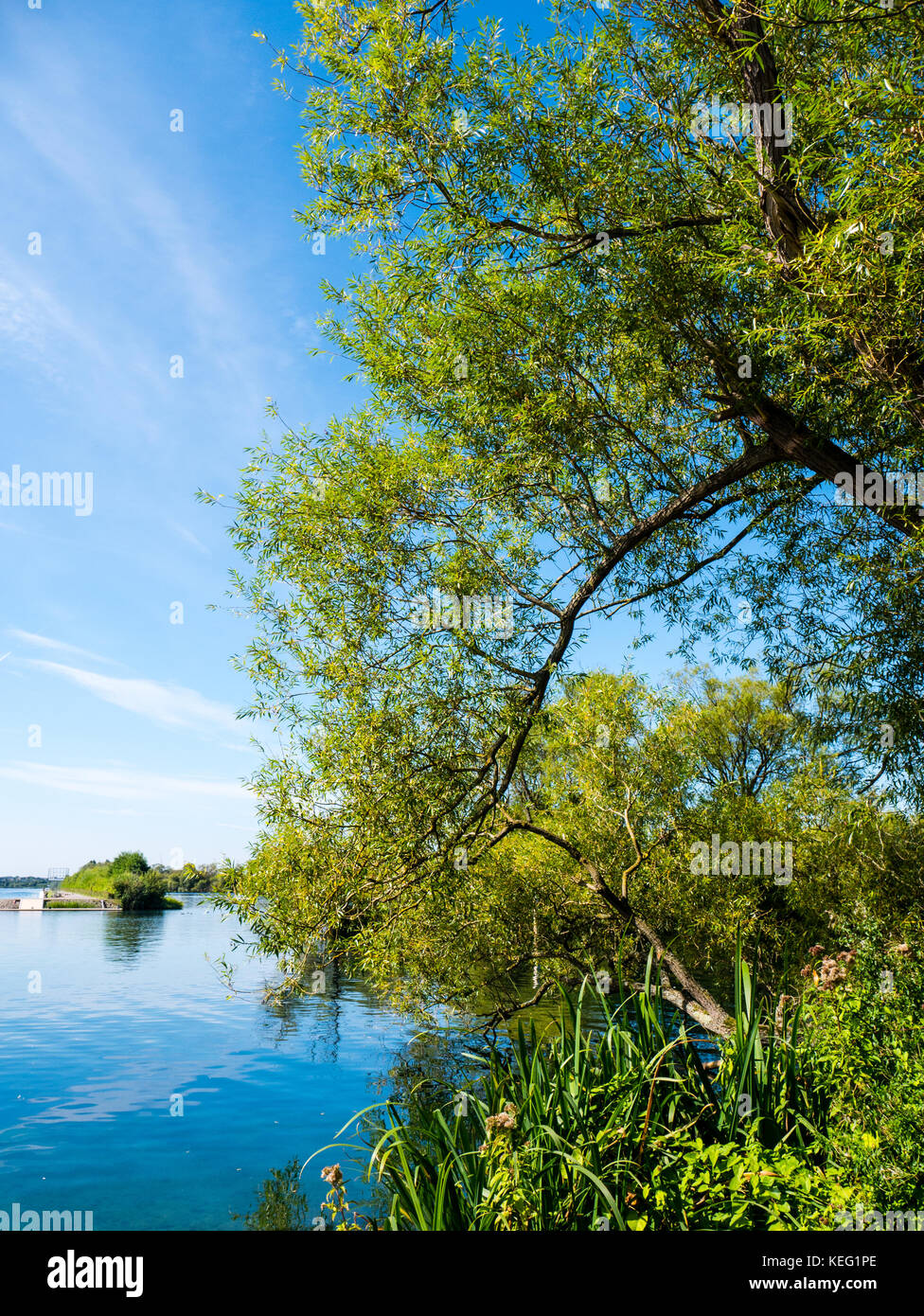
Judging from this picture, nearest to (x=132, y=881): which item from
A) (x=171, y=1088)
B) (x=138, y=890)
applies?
(x=138, y=890)

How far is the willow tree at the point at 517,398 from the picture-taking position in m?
5.99

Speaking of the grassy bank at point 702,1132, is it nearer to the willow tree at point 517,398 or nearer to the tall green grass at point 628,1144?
the tall green grass at point 628,1144

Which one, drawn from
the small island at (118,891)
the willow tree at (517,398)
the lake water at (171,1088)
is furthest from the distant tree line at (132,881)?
the willow tree at (517,398)

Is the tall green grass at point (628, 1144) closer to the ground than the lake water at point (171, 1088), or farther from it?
farther from it

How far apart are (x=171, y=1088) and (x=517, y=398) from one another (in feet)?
52.2

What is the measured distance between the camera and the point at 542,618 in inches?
294

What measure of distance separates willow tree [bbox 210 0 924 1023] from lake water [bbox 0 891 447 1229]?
2384 millimetres

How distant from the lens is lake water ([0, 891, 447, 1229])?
10273 mm

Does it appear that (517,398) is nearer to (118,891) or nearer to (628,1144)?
(628,1144)

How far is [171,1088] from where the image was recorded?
15922 millimetres

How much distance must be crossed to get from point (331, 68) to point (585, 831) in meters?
11.3

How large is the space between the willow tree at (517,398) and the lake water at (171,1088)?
2384mm

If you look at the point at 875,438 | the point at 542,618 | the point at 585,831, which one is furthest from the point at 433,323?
the point at 585,831

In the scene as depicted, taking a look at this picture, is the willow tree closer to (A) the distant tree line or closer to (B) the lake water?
(B) the lake water
